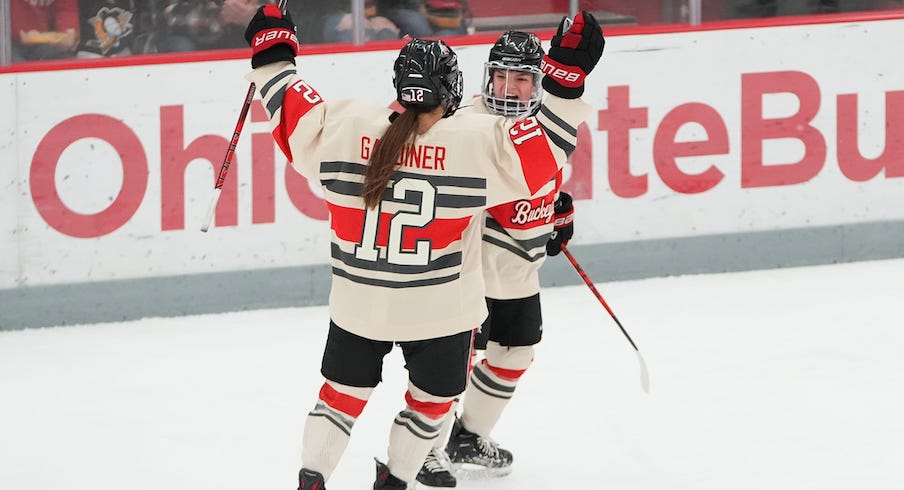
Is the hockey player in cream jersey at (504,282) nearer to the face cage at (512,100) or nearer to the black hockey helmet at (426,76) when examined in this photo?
the face cage at (512,100)

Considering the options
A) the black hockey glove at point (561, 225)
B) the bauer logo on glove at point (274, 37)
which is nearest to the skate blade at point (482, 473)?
the black hockey glove at point (561, 225)

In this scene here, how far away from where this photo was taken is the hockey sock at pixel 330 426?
2.85 meters

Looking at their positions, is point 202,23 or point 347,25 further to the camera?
point 347,25

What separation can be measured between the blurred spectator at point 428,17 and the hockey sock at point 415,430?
2.60 m

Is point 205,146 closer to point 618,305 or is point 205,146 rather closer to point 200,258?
point 200,258

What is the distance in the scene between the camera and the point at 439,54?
2.78 meters

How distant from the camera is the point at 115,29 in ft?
16.4

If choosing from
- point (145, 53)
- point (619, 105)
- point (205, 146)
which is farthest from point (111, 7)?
point (619, 105)

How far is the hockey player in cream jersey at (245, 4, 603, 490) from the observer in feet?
8.98

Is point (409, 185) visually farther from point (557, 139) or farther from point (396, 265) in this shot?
point (557, 139)

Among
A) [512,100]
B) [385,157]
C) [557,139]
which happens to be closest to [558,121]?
[557,139]

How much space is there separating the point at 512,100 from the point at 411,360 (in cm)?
71

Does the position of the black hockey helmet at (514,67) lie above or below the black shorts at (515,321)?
above

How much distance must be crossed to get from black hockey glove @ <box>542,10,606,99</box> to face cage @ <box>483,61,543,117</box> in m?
0.52
